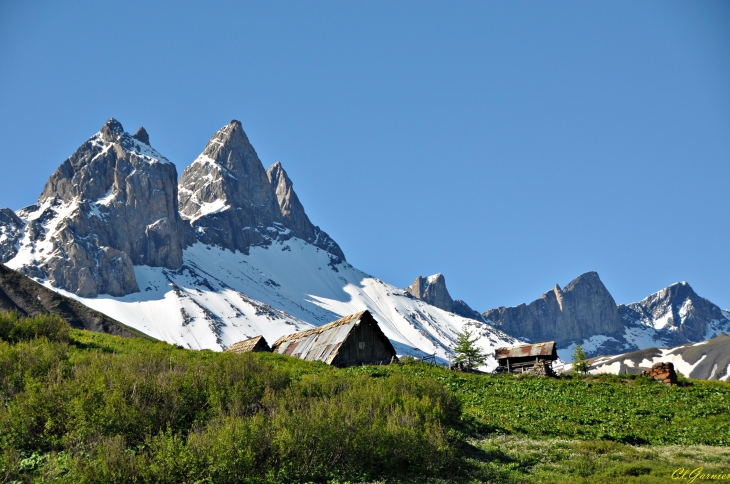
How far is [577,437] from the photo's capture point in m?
29.0

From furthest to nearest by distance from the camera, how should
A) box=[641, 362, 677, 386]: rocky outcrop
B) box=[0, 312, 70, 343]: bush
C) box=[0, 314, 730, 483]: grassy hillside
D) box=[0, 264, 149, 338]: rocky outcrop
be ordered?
box=[0, 264, 149, 338]: rocky outcrop, box=[641, 362, 677, 386]: rocky outcrop, box=[0, 312, 70, 343]: bush, box=[0, 314, 730, 483]: grassy hillside

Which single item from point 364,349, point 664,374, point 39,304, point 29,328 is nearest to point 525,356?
point 664,374

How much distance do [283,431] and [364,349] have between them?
93.0ft

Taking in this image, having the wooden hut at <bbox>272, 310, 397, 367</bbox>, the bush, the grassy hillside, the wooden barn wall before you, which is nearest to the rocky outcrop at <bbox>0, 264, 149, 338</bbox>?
the wooden hut at <bbox>272, 310, 397, 367</bbox>

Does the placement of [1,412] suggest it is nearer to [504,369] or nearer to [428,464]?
[428,464]

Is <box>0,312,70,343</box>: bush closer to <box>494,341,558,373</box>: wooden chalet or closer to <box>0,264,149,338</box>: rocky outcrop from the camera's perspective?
<box>494,341,558,373</box>: wooden chalet

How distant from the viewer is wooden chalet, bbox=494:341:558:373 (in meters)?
54.6

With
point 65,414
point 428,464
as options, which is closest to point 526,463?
point 428,464

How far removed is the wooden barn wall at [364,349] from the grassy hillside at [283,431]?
1510 centimetres

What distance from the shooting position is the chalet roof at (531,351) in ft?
179

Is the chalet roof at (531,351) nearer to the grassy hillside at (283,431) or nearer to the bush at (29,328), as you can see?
the grassy hillside at (283,431)

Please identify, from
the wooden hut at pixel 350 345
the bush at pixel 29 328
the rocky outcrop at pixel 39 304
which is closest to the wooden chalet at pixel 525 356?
the wooden hut at pixel 350 345

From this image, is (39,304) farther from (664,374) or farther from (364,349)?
(664,374)

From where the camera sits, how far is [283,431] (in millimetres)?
21312
